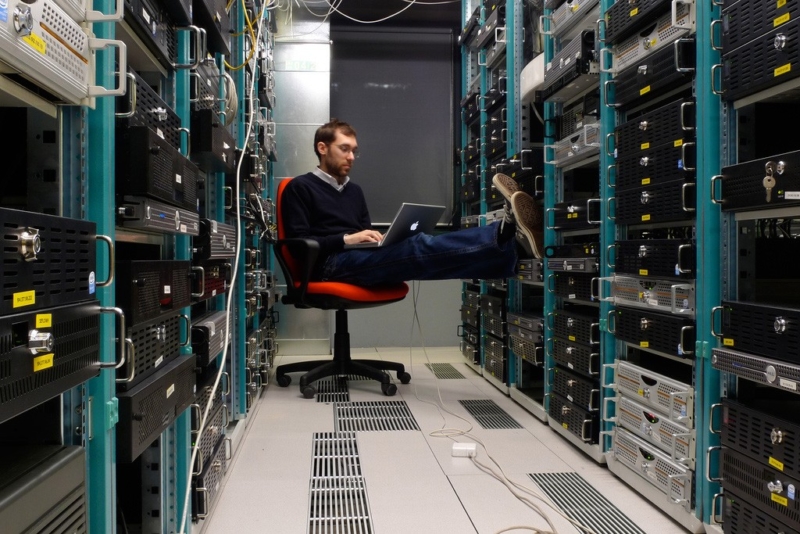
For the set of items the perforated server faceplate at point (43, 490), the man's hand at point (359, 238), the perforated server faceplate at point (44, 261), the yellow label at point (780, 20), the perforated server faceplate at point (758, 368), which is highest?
the yellow label at point (780, 20)

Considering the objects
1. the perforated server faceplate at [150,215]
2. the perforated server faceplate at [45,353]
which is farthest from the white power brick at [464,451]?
the perforated server faceplate at [45,353]

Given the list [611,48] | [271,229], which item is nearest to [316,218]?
[271,229]

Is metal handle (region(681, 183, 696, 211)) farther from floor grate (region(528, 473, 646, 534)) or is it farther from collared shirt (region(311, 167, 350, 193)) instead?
collared shirt (region(311, 167, 350, 193))

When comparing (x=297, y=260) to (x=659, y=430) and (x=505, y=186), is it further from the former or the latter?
(x=659, y=430)

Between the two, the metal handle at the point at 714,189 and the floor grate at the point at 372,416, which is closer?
the metal handle at the point at 714,189

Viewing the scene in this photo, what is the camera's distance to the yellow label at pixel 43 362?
0.75 m

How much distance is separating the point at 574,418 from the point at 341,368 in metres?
1.35

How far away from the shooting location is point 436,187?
4.88m

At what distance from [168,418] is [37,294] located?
600mm

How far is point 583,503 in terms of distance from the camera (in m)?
1.80

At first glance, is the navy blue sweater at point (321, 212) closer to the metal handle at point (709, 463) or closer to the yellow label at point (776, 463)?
the metal handle at point (709, 463)

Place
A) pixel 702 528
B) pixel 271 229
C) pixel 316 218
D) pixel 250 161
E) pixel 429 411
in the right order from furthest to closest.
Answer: pixel 271 229 → pixel 316 218 → pixel 429 411 → pixel 250 161 → pixel 702 528

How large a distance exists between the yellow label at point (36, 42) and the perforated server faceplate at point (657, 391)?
61.6 inches

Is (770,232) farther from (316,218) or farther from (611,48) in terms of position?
(316,218)
